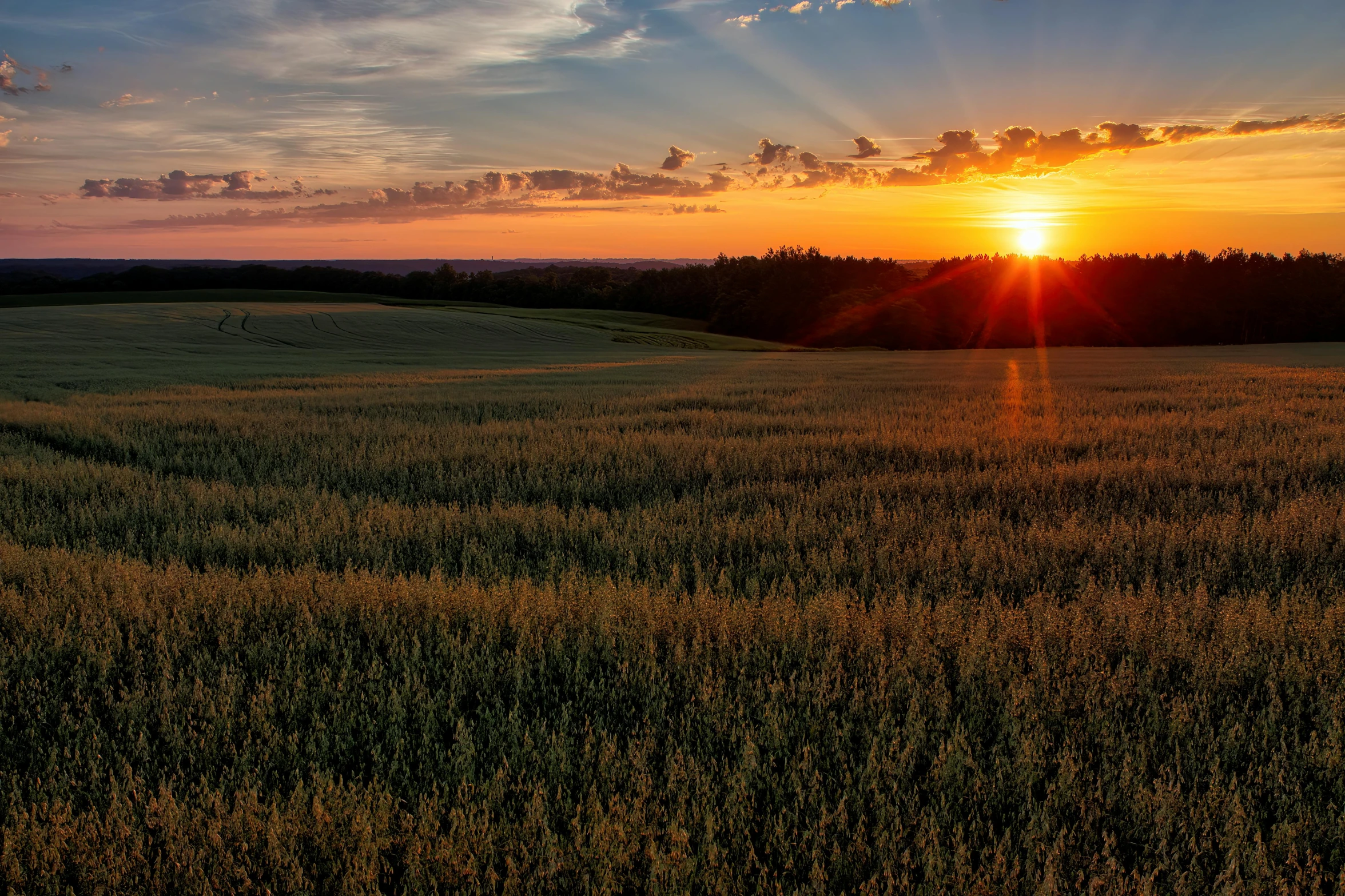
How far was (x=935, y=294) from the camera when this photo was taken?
285 feet

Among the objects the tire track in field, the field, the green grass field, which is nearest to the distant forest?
Result: the green grass field

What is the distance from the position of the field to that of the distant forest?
73.3 m

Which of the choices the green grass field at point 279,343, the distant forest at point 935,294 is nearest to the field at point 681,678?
the green grass field at point 279,343

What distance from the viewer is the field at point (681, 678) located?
93.1 inches

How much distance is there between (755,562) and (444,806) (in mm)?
3082

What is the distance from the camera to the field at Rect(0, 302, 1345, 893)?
7.76 feet

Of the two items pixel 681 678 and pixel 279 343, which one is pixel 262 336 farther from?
pixel 681 678

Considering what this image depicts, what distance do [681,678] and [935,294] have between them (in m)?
90.7

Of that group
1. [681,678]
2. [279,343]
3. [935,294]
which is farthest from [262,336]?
[935,294]

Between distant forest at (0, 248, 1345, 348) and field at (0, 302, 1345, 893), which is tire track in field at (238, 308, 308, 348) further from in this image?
distant forest at (0, 248, 1345, 348)

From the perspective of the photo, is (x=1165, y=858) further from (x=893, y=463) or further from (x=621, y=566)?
(x=893, y=463)

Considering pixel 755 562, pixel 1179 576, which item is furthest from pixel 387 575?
pixel 1179 576

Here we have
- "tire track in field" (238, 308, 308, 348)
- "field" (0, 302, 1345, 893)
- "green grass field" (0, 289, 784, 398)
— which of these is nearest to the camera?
"field" (0, 302, 1345, 893)

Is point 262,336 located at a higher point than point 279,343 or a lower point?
higher
